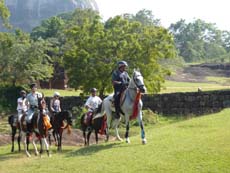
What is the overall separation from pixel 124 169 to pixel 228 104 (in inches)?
823

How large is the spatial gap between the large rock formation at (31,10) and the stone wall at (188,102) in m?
109

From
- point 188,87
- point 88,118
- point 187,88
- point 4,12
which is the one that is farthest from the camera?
Answer: point 188,87

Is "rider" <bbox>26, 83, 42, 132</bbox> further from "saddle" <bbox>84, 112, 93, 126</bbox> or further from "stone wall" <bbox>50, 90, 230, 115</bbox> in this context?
"stone wall" <bbox>50, 90, 230, 115</bbox>

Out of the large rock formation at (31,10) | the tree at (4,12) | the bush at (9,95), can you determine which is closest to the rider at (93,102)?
the tree at (4,12)

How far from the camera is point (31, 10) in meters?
142

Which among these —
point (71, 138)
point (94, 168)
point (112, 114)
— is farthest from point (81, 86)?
point (94, 168)

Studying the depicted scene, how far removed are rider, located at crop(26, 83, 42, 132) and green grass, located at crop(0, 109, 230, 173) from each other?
1.83 meters

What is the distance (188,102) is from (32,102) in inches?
723

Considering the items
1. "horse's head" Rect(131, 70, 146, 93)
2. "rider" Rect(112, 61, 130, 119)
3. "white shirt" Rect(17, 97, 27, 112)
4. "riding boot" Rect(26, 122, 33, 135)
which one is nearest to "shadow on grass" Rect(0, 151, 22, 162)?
"riding boot" Rect(26, 122, 33, 135)

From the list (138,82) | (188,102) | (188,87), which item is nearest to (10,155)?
(138,82)

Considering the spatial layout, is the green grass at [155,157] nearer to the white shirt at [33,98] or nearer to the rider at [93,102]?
the white shirt at [33,98]

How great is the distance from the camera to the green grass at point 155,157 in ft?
33.7

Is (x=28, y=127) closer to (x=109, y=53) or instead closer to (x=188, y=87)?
(x=109, y=53)

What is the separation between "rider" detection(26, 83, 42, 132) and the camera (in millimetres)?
15117
